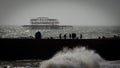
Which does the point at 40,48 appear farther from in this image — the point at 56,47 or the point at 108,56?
the point at 108,56

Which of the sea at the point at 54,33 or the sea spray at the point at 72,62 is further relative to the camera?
the sea at the point at 54,33

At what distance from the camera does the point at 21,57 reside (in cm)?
1959

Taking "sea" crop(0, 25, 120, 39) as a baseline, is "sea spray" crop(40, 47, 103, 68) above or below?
above

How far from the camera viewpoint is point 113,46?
20109 millimetres

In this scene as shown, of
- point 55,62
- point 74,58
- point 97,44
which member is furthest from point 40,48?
point 55,62

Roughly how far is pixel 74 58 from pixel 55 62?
5.33ft

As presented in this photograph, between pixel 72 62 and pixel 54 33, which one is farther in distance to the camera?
pixel 54 33

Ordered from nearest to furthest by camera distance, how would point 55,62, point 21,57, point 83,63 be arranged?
point 55,62
point 83,63
point 21,57

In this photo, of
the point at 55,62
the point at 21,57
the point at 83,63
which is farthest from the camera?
the point at 21,57

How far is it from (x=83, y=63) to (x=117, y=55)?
23.7ft

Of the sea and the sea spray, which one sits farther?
the sea

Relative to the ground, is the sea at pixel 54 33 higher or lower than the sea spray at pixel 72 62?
lower

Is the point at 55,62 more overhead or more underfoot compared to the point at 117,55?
more overhead

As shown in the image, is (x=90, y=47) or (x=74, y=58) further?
(x=90, y=47)
